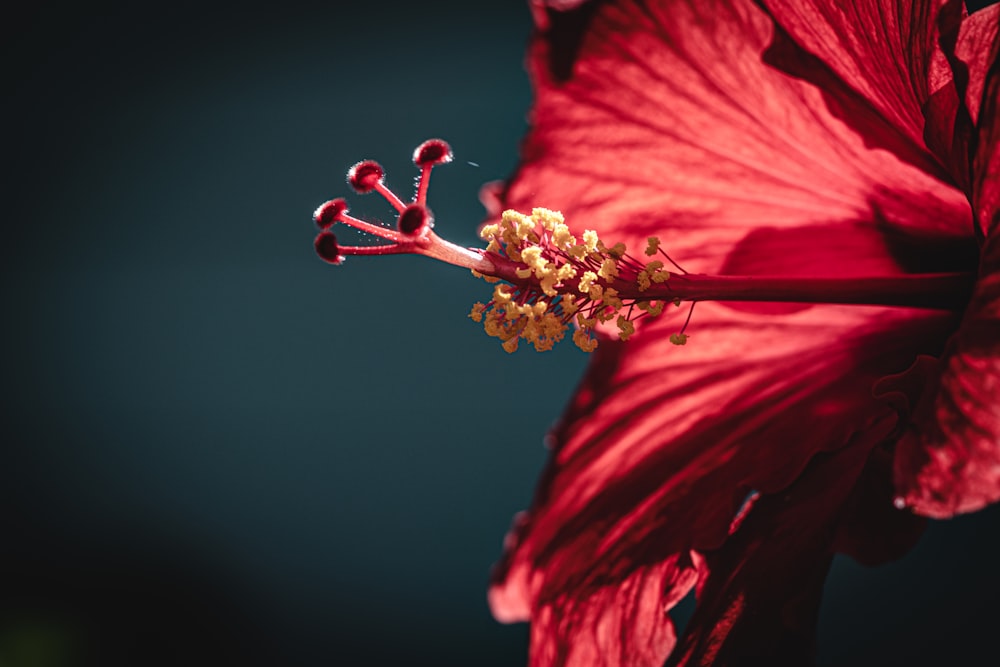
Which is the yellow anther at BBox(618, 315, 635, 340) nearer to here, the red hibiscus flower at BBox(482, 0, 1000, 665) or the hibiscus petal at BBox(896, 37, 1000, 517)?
the red hibiscus flower at BBox(482, 0, 1000, 665)

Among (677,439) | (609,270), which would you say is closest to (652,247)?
(609,270)

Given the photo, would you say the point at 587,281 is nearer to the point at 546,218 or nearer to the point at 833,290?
the point at 546,218

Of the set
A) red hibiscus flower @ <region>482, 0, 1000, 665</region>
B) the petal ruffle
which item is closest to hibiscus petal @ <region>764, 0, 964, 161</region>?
red hibiscus flower @ <region>482, 0, 1000, 665</region>

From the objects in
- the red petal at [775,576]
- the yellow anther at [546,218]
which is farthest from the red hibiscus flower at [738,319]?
the yellow anther at [546,218]

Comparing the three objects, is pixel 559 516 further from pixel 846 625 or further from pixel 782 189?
pixel 846 625

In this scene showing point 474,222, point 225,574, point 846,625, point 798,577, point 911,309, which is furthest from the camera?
point 225,574

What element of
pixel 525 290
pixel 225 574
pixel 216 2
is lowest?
pixel 225 574

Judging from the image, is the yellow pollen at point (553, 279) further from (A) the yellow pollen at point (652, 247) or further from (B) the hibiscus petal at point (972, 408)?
(B) the hibiscus petal at point (972, 408)

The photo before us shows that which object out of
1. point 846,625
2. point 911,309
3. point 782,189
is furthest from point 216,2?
point 846,625
